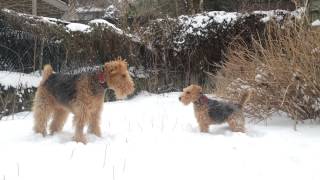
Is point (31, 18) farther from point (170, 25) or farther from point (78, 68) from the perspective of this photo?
point (170, 25)

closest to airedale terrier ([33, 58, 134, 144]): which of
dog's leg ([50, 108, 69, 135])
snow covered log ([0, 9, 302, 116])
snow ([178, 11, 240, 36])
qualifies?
dog's leg ([50, 108, 69, 135])

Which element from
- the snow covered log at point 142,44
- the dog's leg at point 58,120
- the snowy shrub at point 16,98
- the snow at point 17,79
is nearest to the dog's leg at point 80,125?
the dog's leg at point 58,120

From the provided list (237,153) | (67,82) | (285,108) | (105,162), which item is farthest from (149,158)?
(285,108)

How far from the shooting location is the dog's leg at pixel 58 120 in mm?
5426

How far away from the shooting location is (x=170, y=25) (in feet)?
35.3

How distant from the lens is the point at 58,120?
545 centimetres

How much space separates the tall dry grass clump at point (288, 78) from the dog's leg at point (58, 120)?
265 centimetres

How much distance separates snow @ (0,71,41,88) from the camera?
29.2ft

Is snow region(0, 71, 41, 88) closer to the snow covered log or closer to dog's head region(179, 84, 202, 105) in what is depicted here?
the snow covered log

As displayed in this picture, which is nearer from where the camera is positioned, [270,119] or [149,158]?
[149,158]

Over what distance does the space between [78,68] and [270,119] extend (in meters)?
5.20

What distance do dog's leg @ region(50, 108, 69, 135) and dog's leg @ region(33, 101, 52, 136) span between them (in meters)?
0.16

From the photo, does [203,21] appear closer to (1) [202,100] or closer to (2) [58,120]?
(1) [202,100]

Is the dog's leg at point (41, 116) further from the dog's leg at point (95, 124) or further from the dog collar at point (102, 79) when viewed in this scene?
the dog collar at point (102, 79)
